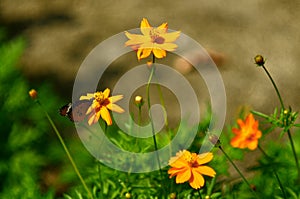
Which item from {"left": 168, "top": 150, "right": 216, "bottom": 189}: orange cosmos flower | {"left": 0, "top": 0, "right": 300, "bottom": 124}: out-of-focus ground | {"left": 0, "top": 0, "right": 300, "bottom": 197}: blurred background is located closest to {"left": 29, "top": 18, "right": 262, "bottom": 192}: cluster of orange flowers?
{"left": 168, "top": 150, "right": 216, "bottom": 189}: orange cosmos flower

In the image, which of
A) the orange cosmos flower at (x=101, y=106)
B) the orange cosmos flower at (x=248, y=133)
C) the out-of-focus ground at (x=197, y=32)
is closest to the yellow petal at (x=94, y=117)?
the orange cosmos flower at (x=101, y=106)

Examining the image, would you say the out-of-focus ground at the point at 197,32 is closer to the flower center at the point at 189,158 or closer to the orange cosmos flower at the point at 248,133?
the orange cosmos flower at the point at 248,133

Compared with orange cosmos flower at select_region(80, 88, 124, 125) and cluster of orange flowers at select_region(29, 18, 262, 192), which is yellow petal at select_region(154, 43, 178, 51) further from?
orange cosmos flower at select_region(80, 88, 124, 125)

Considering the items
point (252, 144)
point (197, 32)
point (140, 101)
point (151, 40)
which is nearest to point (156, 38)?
point (151, 40)

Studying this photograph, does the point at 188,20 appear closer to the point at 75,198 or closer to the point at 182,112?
the point at 182,112

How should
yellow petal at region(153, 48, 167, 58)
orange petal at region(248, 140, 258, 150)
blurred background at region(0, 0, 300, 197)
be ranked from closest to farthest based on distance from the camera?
1. yellow petal at region(153, 48, 167, 58)
2. orange petal at region(248, 140, 258, 150)
3. blurred background at region(0, 0, 300, 197)

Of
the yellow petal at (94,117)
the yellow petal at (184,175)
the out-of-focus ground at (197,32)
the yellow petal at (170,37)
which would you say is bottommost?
the yellow petal at (184,175)

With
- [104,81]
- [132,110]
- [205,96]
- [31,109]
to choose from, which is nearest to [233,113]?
[205,96]

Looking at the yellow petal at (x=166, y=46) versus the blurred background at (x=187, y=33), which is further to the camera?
the blurred background at (x=187, y=33)
